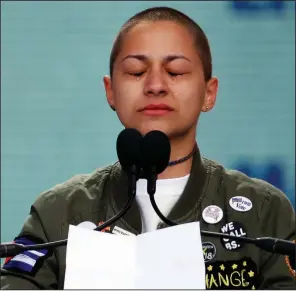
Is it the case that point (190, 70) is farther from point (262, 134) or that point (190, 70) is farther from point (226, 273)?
point (262, 134)

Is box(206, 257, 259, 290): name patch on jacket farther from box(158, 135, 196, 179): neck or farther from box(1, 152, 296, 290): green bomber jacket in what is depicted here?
box(158, 135, 196, 179): neck

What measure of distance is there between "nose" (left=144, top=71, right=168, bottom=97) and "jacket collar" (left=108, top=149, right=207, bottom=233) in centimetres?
18

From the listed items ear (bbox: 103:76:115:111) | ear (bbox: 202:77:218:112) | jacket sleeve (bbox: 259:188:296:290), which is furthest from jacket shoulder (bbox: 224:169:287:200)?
ear (bbox: 103:76:115:111)

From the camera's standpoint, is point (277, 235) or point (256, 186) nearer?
point (277, 235)

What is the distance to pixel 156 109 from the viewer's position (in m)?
1.18

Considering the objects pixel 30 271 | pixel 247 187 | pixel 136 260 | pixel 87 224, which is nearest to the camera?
pixel 136 260

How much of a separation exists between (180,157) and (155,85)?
0.58 feet

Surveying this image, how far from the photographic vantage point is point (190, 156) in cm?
130

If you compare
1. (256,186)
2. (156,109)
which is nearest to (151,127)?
(156,109)

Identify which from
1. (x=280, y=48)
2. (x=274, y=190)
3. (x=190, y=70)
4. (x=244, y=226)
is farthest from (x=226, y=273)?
(x=280, y=48)

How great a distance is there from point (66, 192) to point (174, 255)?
0.45 meters

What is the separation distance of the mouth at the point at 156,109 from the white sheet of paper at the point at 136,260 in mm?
297

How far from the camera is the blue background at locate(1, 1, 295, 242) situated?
1.77 m

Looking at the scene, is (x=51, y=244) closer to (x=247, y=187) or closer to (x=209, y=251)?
(x=209, y=251)
